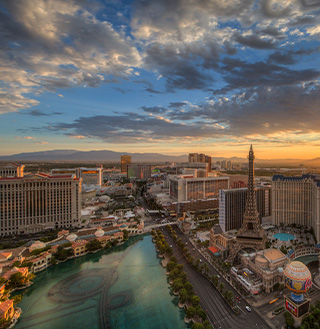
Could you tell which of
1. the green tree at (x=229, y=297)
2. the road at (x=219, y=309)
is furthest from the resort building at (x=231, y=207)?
the green tree at (x=229, y=297)

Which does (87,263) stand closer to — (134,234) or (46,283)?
(46,283)

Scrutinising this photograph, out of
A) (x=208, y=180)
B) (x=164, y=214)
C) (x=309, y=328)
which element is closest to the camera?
(x=309, y=328)

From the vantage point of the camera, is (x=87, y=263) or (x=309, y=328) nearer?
(x=309, y=328)

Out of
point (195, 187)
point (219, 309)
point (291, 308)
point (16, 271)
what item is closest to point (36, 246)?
point (16, 271)

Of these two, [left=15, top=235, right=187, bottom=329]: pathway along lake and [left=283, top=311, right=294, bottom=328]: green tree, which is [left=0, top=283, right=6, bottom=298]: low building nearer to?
[left=15, top=235, right=187, bottom=329]: pathway along lake

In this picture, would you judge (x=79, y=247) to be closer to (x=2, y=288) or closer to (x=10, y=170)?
(x=2, y=288)

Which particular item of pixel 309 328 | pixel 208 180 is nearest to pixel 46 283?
pixel 309 328
